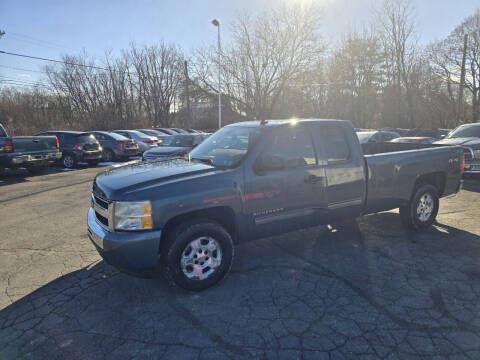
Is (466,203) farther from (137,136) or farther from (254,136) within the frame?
(137,136)

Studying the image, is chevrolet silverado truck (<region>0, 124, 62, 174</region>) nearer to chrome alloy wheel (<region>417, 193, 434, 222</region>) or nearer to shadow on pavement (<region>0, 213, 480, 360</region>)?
shadow on pavement (<region>0, 213, 480, 360</region>)

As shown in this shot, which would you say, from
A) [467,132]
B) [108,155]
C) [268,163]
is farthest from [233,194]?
[108,155]

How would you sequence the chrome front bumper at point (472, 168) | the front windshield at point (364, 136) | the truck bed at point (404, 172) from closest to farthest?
the truck bed at point (404, 172) → the chrome front bumper at point (472, 168) → the front windshield at point (364, 136)

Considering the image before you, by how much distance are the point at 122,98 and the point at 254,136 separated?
4184 centimetres

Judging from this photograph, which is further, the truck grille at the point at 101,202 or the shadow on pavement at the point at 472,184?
the shadow on pavement at the point at 472,184

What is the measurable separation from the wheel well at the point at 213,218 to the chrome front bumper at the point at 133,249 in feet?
0.61

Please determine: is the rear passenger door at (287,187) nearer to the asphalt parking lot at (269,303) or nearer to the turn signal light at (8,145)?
the asphalt parking lot at (269,303)

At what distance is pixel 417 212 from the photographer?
5.03m

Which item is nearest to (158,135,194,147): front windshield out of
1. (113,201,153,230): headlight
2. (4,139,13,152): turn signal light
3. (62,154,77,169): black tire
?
(62,154,77,169): black tire

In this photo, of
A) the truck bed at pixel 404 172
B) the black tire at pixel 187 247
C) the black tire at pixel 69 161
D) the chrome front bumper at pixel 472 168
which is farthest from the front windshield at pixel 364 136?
the black tire at pixel 69 161

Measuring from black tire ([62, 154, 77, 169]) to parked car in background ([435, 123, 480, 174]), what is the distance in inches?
519

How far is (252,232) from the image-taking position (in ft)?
11.8

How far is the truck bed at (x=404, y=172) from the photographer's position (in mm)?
4438

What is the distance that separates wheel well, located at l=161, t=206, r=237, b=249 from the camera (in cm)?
319
